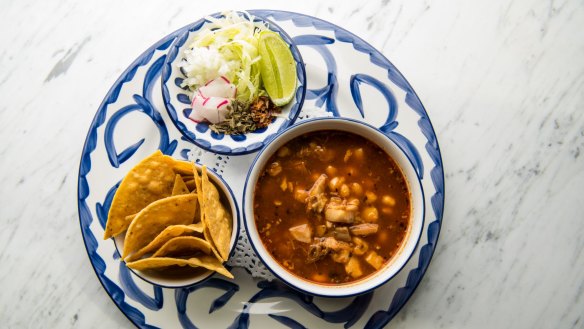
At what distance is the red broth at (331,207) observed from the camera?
7.66ft

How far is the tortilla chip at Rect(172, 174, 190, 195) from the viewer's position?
2.40 metres

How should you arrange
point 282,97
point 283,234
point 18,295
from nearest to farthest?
point 283,234 → point 282,97 → point 18,295

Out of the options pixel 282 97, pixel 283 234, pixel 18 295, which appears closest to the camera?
pixel 283 234

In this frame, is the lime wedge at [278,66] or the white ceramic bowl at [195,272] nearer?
the white ceramic bowl at [195,272]

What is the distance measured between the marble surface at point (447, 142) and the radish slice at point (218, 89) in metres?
0.54

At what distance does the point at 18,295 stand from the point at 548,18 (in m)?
3.39

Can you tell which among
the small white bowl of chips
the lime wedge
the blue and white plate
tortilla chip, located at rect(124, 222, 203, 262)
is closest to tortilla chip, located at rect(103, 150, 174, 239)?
the small white bowl of chips

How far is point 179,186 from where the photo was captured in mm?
2424

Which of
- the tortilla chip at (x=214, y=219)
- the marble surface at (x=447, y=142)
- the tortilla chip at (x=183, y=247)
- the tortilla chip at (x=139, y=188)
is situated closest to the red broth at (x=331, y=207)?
the tortilla chip at (x=214, y=219)

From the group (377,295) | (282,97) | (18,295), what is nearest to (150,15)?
(282,97)

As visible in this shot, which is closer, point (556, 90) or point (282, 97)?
point (282, 97)

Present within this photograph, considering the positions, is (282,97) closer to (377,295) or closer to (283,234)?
(283,234)

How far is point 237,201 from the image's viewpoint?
2.59m

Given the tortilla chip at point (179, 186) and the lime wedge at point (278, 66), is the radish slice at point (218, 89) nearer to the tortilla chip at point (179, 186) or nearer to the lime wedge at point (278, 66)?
the lime wedge at point (278, 66)
